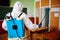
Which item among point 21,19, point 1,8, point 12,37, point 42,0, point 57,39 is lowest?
point 57,39

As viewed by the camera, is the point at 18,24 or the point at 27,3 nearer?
the point at 18,24

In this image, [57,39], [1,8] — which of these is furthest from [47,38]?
[1,8]

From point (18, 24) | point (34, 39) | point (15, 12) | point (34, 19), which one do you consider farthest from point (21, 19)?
point (34, 19)

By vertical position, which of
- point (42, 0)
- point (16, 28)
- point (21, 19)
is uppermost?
point (42, 0)

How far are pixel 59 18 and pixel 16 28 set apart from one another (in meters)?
0.88

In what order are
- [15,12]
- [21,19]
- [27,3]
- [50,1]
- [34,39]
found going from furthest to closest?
[27,3], [50,1], [34,39], [15,12], [21,19]

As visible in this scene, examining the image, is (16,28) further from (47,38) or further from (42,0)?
(42,0)

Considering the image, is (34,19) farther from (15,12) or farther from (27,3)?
(15,12)

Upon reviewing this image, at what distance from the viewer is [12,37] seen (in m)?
1.34

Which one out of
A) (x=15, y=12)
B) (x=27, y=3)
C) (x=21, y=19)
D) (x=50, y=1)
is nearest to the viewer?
(x=21, y=19)

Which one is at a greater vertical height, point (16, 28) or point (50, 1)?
point (50, 1)

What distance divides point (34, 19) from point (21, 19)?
847 mm

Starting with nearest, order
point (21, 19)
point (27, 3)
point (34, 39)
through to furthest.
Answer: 1. point (21, 19)
2. point (34, 39)
3. point (27, 3)

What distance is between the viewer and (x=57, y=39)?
6.12 feet
